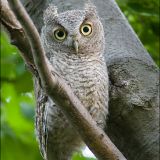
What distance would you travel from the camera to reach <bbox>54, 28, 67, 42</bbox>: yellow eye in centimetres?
291

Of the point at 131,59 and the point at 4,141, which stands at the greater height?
the point at 131,59

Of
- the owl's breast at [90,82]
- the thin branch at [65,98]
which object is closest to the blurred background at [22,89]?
the owl's breast at [90,82]

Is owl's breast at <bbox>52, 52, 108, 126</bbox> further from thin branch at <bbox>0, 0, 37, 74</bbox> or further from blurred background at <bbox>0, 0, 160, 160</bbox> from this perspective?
thin branch at <bbox>0, 0, 37, 74</bbox>

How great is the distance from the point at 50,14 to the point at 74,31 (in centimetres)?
16

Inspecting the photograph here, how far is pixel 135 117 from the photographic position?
2449 mm

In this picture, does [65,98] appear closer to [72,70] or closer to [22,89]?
[72,70]

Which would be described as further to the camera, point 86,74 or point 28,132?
point 28,132

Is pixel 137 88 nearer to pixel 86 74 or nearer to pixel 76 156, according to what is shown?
pixel 86 74

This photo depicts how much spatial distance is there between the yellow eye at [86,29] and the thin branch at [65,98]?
3.25 feet

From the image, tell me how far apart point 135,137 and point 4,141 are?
1197 mm

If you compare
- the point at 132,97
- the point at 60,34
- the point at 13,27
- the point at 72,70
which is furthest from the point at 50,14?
the point at 13,27

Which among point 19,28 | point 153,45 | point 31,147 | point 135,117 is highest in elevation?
point 19,28

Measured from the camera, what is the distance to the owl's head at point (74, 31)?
2811mm

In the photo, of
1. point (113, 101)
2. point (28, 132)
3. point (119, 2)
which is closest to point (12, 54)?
→ point (28, 132)
